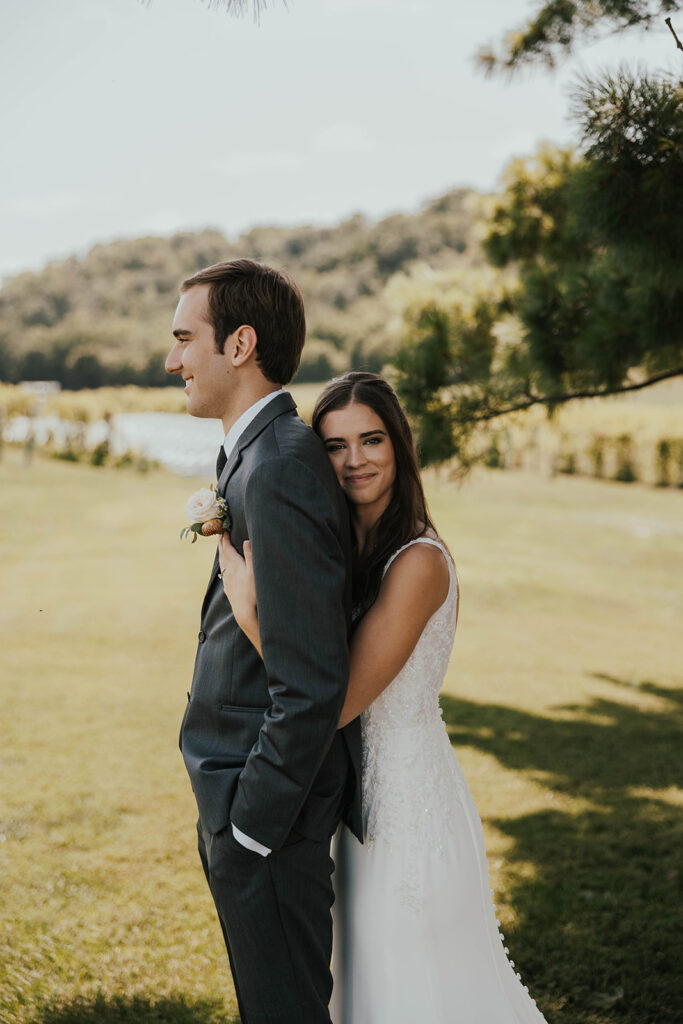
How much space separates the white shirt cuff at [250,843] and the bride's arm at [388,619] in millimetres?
303

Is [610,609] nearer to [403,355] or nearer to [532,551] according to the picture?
[532,551]

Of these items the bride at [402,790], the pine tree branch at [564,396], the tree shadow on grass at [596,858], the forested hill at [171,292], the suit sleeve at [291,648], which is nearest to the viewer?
the suit sleeve at [291,648]

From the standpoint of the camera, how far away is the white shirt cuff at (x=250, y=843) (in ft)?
5.43

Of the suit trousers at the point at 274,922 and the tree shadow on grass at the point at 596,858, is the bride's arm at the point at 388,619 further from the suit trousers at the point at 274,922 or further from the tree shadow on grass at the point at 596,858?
the tree shadow on grass at the point at 596,858

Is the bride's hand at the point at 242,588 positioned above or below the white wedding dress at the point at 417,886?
above

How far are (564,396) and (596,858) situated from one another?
2200 millimetres

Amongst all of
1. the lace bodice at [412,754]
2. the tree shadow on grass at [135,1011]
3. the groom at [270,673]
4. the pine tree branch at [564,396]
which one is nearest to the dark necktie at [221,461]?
the groom at [270,673]

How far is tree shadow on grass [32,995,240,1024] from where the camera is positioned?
110 inches

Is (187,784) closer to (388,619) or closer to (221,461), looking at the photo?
(221,461)

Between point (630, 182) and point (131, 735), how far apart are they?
4.54m

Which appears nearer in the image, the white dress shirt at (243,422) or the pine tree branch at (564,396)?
the white dress shirt at (243,422)

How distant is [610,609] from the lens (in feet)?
31.7

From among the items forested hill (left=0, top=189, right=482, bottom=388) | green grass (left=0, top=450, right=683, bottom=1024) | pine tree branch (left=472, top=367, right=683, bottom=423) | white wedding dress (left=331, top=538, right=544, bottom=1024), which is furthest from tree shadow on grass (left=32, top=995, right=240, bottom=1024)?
forested hill (left=0, top=189, right=482, bottom=388)

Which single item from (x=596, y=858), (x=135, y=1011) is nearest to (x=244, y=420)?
(x=135, y=1011)
